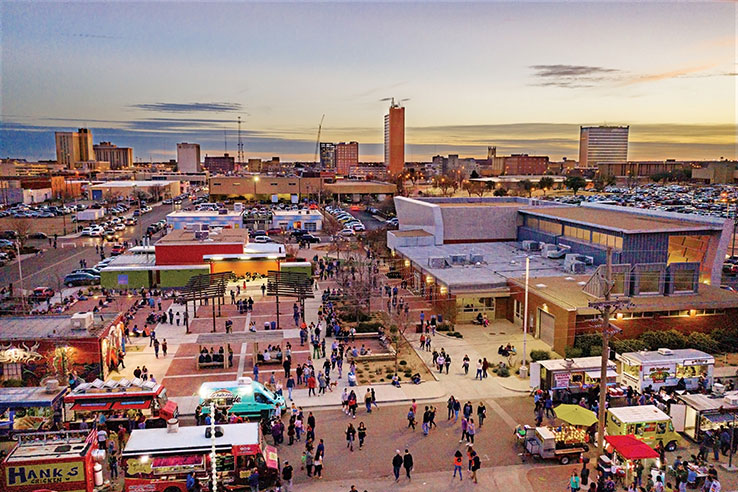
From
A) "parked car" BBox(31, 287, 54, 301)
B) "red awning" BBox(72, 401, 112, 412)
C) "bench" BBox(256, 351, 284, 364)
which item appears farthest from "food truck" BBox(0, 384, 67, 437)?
"parked car" BBox(31, 287, 54, 301)

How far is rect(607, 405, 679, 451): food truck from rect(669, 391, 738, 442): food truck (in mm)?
1055

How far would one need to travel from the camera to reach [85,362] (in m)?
23.8

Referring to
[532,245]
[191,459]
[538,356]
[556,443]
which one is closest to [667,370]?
[538,356]

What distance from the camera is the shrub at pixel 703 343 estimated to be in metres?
26.9

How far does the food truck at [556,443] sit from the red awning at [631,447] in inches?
36.5

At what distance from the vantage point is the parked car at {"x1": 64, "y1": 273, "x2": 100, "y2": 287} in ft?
139

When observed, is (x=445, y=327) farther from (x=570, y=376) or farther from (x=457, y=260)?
(x=570, y=376)

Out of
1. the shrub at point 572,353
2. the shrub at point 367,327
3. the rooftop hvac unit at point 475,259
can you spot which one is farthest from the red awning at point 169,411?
the rooftop hvac unit at point 475,259

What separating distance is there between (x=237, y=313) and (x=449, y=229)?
19832 mm

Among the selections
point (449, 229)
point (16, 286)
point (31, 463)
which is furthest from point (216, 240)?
point (31, 463)

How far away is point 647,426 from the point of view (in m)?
18.2

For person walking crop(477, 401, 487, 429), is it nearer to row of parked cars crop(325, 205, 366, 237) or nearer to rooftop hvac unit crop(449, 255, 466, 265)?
rooftop hvac unit crop(449, 255, 466, 265)

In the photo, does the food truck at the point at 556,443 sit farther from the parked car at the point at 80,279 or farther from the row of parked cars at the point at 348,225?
the row of parked cars at the point at 348,225

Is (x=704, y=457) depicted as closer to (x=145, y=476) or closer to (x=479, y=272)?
(x=145, y=476)
